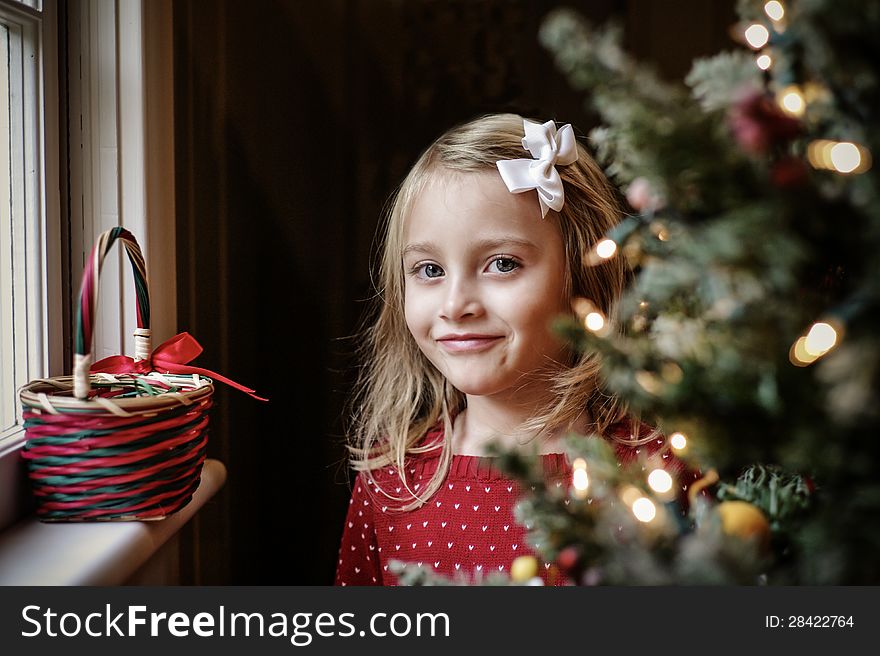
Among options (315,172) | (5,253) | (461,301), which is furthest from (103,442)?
(315,172)

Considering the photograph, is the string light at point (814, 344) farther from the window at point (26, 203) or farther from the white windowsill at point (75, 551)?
the window at point (26, 203)

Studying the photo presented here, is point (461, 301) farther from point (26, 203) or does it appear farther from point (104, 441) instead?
point (26, 203)

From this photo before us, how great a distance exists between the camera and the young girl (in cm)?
112

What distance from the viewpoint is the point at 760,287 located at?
44 cm

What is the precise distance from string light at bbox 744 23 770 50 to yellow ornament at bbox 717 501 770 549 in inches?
14.4

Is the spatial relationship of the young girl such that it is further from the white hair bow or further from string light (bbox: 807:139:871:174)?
string light (bbox: 807:139:871:174)

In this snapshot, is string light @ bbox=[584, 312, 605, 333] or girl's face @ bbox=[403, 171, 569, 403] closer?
string light @ bbox=[584, 312, 605, 333]

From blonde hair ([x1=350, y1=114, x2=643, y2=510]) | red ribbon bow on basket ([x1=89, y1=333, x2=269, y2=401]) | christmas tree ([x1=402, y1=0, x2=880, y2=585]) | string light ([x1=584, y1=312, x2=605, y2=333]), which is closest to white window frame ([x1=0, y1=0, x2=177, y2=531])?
red ribbon bow on basket ([x1=89, y1=333, x2=269, y2=401])

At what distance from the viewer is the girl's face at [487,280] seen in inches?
43.8

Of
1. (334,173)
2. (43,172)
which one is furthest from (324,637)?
(334,173)

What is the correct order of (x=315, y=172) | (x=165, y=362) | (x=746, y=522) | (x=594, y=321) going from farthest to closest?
(x=315, y=172), (x=165, y=362), (x=594, y=321), (x=746, y=522)

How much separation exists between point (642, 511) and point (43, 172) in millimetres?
952

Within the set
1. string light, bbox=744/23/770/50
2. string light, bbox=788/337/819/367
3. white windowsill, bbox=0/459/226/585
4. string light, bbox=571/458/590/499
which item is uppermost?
string light, bbox=744/23/770/50

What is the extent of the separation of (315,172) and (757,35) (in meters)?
1.11
